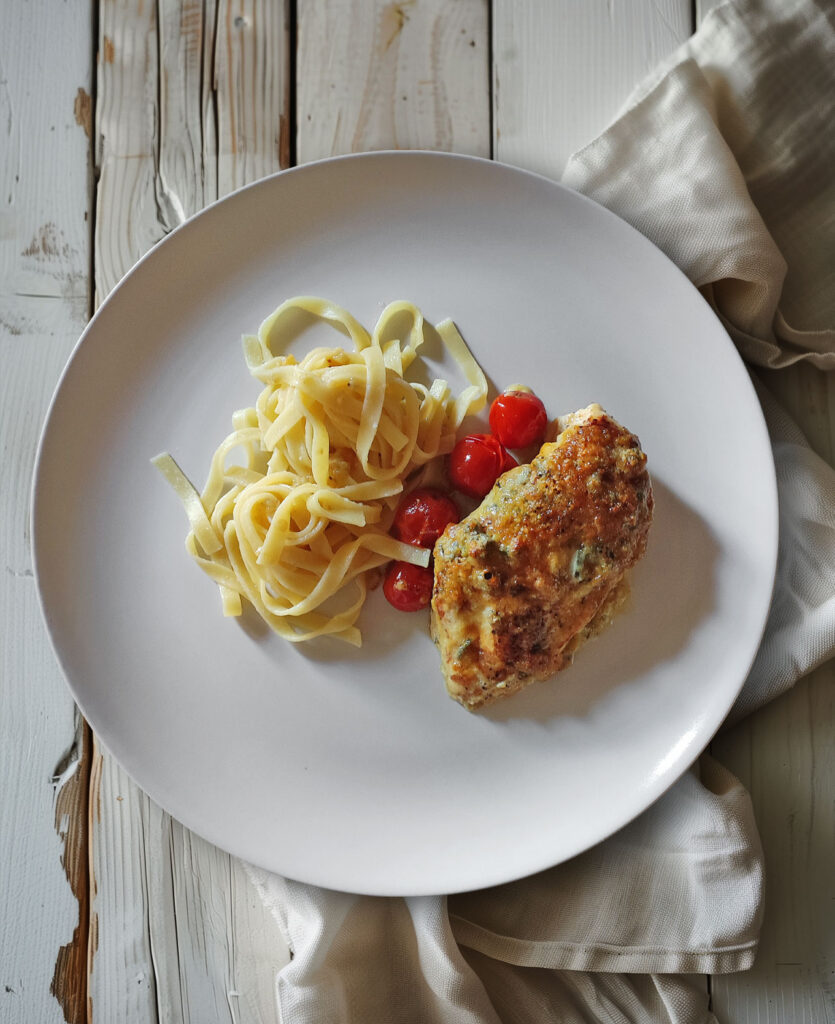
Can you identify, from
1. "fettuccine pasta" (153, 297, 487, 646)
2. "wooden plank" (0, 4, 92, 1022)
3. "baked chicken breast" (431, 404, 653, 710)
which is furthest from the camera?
"wooden plank" (0, 4, 92, 1022)

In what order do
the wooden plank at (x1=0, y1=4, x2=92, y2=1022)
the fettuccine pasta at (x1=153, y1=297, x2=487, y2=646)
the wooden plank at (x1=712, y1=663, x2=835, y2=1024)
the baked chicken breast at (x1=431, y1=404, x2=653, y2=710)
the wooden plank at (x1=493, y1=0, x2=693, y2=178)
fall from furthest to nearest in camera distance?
the wooden plank at (x1=493, y1=0, x2=693, y2=178), the wooden plank at (x1=0, y1=4, x2=92, y2=1022), the wooden plank at (x1=712, y1=663, x2=835, y2=1024), the fettuccine pasta at (x1=153, y1=297, x2=487, y2=646), the baked chicken breast at (x1=431, y1=404, x2=653, y2=710)

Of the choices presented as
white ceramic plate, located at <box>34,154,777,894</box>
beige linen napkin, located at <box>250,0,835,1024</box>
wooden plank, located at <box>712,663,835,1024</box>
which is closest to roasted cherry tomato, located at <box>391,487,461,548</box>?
white ceramic plate, located at <box>34,154,777,894</box>

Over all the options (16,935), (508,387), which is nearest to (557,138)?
(508,387)

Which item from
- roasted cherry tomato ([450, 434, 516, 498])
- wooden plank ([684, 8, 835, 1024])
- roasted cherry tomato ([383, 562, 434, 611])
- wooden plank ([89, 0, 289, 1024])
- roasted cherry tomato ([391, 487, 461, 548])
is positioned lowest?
wooden plank ([684, 8, 835, 1024])

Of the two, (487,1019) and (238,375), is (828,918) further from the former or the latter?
(238,375)

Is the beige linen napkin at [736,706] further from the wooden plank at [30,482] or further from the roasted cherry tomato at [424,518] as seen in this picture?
the roasted cherry tomato at [424,518]

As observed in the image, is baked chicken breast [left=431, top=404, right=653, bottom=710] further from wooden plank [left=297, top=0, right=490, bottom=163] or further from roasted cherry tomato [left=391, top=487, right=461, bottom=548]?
wooden plank [left=297, top=0, right=490, bottom=163]
